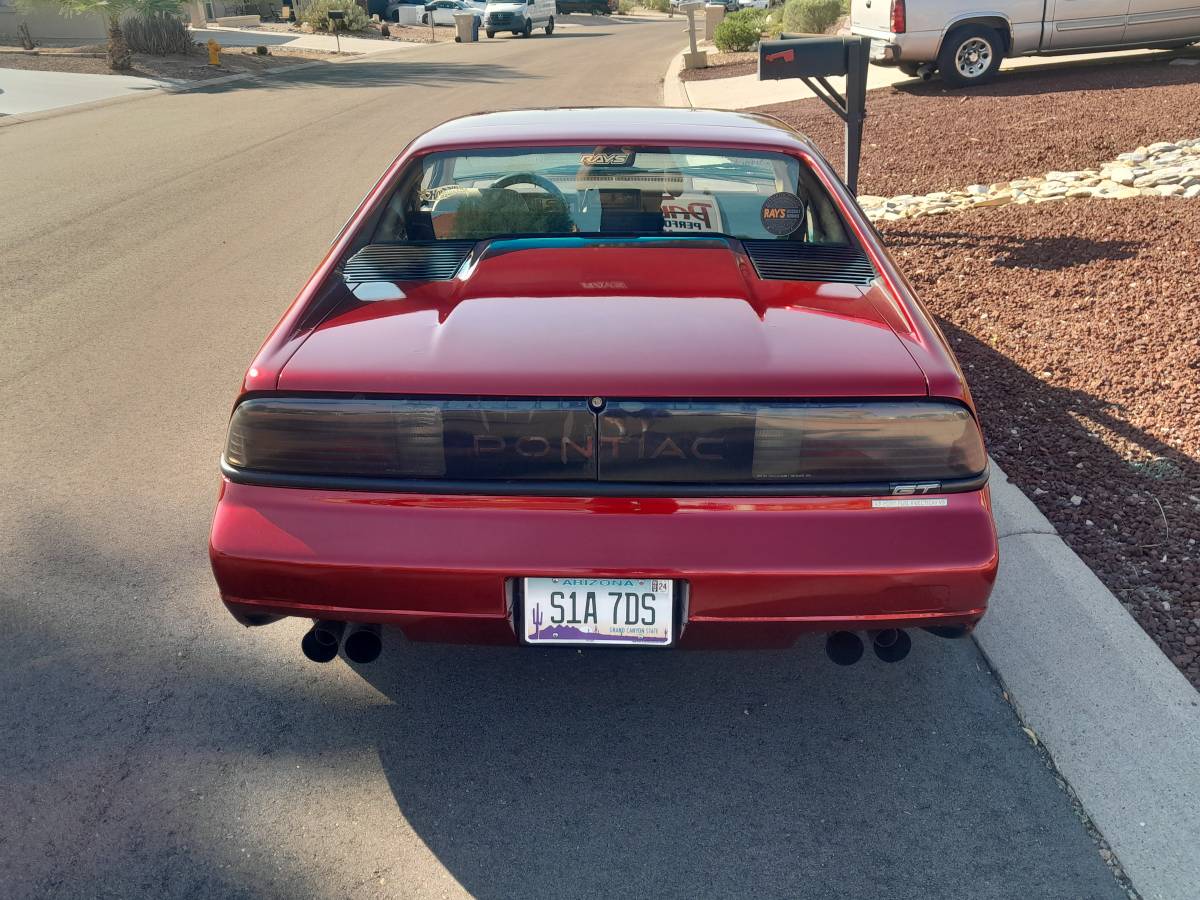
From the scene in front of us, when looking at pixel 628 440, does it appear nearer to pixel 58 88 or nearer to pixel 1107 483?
pixel 1107 483

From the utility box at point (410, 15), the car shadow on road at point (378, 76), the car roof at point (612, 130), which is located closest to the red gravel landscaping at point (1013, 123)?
the car roof at point (612, 130)

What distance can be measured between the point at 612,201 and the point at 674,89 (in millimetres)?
17886

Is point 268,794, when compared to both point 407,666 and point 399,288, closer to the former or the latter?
point 407,666

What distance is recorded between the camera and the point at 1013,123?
11672mm

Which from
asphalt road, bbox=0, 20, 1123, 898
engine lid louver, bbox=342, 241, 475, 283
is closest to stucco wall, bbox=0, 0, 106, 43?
asphalt road, bbox=0, 20, 1123, 898

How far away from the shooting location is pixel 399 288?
2949 millimetres

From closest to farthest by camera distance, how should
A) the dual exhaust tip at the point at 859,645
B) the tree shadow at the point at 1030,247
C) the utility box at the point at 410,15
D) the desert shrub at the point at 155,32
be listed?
1. the dual exhaust tip at the point at 859,645
2. the tree shadow at the point at 1030,247
3. the desert shrub at the point at 155,32
4. the utility box at the point at 410,15

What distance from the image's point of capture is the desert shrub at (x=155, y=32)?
26.7 meters

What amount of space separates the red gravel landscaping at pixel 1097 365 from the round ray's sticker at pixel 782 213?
1453 millimetres

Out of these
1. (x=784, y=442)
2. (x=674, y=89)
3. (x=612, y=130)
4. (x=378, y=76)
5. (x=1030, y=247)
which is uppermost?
(x=612, y=130)

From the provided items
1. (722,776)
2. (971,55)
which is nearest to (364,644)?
(722,776)

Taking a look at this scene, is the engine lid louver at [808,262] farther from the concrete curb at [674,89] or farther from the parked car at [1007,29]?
the concrete curb at [674,89]

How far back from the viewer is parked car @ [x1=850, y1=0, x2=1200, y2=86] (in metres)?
14.3

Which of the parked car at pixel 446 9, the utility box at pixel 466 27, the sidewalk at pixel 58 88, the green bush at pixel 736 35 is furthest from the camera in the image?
the parked car at pixel 446 9
